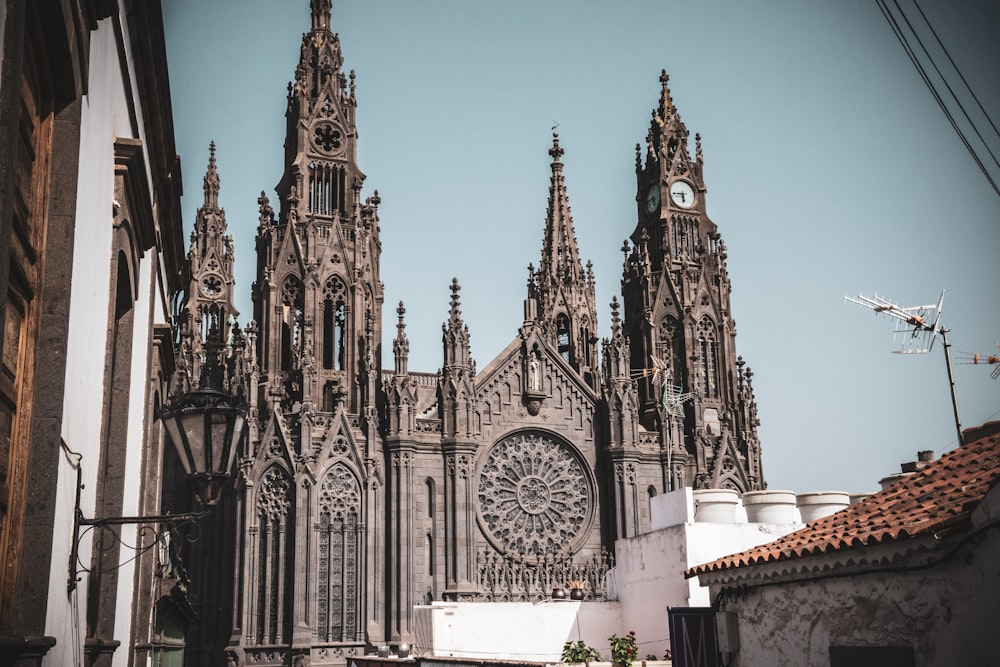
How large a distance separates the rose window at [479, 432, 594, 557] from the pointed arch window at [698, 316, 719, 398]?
25.1ft

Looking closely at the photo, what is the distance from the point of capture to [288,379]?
4509 cm

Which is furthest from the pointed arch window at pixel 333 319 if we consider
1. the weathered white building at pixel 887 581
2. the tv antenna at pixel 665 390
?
the weathered white building at pixel 887 581

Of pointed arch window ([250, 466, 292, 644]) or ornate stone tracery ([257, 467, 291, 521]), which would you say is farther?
ornate stone tracery ([257, 467, 291, 521])

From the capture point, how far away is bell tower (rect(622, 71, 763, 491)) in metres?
48.3

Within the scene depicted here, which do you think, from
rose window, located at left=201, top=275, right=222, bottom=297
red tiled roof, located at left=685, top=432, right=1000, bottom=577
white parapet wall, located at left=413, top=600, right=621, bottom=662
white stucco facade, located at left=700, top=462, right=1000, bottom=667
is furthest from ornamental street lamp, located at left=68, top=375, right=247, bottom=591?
rose window, located at left=201, top=275, right=222, bottom=297

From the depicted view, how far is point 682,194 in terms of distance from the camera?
177 feet

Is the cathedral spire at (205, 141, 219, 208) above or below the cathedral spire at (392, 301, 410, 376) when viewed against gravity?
above

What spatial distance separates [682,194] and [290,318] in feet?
61.6

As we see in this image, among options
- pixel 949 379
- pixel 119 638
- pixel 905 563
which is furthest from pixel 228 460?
pixel 949 379

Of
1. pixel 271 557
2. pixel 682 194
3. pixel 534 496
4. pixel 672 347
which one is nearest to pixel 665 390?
pixel 672 347

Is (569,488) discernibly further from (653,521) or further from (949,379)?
(949,379)

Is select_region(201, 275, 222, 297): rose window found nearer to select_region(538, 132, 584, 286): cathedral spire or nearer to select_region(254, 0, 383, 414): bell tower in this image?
select_region(254, 0, 383, 414): bell tower

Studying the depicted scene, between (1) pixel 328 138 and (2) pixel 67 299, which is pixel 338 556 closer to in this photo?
(1) pixel 328 138

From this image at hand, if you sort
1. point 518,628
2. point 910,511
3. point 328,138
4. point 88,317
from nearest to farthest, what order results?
point 88,317
point 910,511
point 518,628
point 328,138
